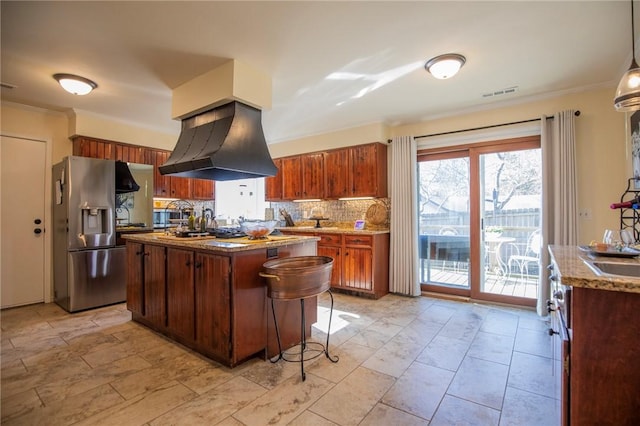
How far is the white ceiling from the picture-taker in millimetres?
2139

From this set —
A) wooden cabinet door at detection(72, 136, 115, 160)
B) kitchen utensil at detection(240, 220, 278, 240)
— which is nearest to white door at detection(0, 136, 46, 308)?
wooden cabinet door at detection(72, 136, 115, 160)

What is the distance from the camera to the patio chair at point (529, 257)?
3773 mm

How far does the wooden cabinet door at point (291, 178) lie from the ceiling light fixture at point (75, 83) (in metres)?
3.05

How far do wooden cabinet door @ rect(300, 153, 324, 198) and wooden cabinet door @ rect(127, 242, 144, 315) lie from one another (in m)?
2.85

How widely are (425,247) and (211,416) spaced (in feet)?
12.0

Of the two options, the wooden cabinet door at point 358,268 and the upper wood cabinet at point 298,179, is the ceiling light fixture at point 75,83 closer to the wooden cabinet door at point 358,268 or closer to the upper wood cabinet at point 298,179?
the upper wood cabinet at point 298,179

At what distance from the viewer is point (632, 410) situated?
3.96ft

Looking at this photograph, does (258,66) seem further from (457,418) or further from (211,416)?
(457,418)

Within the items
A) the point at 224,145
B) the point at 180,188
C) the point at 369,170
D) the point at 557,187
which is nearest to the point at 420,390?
the point at 224,145

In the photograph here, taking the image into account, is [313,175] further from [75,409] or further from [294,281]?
[75,409]

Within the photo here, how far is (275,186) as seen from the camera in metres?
5.90

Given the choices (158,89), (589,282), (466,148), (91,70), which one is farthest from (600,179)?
(91,70)

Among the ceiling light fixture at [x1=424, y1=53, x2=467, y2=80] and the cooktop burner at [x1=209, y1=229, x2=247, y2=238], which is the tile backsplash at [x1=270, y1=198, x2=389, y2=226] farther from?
the cooktop burner at [x1=209, y1=229, x2=247, y2=238]

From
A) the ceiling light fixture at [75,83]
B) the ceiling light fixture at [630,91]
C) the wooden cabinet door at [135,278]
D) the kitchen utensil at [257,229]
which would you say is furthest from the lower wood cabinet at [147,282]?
the ceiling light fixture at [630,91]
